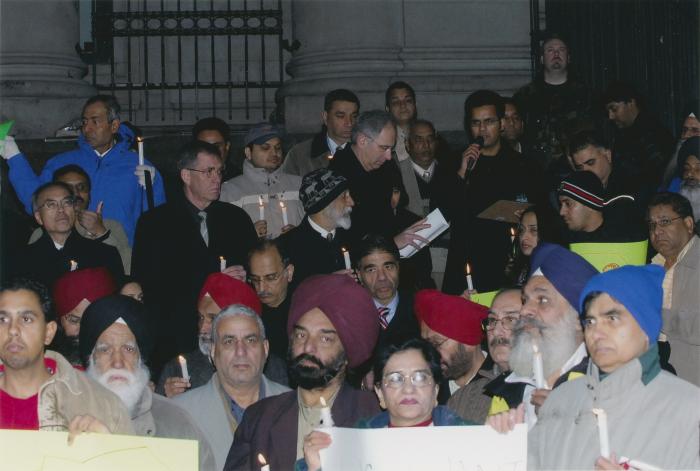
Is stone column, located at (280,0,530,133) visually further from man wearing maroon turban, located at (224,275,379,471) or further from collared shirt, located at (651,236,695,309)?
man wearing maroon turban, located at (224,275,379,471)

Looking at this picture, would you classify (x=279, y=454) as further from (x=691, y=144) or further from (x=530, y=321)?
(x=691, y=144)

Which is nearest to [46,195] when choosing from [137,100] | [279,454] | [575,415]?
[279,454]

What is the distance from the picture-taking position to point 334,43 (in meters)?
16.0

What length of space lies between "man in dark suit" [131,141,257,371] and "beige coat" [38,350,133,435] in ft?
9.38

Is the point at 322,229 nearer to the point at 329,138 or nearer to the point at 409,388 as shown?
the point at 329,138

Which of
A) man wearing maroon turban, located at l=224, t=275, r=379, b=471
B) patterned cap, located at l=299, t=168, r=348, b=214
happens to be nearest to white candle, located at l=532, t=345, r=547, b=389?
man wearing maroon turban, located at l=224, t=275, r=379, b=471

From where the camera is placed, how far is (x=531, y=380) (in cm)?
867

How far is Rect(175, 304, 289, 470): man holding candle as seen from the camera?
923 centimetres

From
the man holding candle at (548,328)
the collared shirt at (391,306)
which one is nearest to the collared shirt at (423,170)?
the collared shirt at (391,306)

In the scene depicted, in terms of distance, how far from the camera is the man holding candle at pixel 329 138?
1311cm

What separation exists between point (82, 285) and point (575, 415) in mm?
3865

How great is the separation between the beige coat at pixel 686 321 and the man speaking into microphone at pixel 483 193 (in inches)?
65.0

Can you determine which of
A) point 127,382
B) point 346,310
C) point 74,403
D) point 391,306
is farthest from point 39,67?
point 74,403

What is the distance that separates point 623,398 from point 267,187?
18.2 ft
